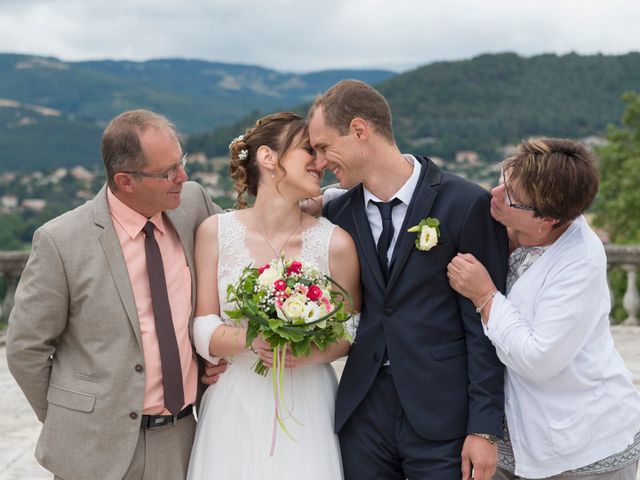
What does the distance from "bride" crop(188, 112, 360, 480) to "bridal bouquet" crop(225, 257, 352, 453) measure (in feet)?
Answer: 0.70

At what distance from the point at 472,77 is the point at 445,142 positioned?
31.7 ft

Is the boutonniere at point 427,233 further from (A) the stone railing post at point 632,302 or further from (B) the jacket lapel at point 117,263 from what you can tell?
(A) the stone railing post at point 632,302

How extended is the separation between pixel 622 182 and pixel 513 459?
30118mm

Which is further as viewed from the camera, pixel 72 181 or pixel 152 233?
pixel 72 181

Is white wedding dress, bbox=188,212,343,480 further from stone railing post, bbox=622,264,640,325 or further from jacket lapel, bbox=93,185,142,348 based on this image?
stone railing post, bbox=622,264,640,325

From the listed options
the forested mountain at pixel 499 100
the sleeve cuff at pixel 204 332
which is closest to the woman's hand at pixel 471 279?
the sleeve cuff at pixel 204 332

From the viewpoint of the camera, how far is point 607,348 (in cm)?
316

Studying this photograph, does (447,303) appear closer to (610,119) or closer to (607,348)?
(607,348)

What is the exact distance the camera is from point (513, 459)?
3295 mm

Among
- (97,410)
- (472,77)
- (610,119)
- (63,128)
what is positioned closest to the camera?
(97,410)

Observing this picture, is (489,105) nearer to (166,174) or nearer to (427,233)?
(427,233)

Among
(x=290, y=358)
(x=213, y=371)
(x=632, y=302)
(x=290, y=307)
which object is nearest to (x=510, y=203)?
(x=290, y=307)

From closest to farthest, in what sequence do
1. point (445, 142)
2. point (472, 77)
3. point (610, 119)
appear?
1. point (610, 119)
2. point (445, 142)
3. point (472, 77)

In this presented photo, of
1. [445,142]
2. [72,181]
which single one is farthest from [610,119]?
[72,181]
